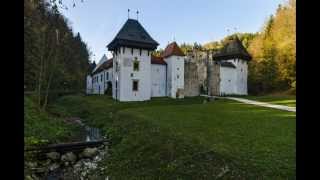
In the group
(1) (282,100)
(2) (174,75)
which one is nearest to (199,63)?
(2) (174,75)

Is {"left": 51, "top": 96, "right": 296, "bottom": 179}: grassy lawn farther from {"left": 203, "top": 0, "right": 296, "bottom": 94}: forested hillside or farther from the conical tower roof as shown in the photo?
the conical tower roof

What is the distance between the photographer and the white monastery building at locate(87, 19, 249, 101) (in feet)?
107

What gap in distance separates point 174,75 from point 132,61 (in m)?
6.30

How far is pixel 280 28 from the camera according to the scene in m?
33.0

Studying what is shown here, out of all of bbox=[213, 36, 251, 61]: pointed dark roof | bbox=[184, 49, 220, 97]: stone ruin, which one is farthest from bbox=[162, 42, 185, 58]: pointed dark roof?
bbox=[213, 36, 251, 61]: pointed dark roof

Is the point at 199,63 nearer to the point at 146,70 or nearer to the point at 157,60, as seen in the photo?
the point at 157,60

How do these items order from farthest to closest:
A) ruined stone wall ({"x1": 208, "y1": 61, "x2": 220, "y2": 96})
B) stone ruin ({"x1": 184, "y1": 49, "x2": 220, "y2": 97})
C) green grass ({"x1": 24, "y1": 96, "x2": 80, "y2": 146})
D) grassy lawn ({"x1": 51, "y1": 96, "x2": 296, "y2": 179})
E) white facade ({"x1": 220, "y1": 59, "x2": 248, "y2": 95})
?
1. white facade ({"x1": 220, "y1": 59, "x2": 248, "y2": 95})
2. ruined stone wall ({"x1": 208, "y1": 61, "x2": 220, "y2": 96})
3. stone ruin ({"x1": 184, "y1": 49, "x2": 220, "y2": 97})
4. green grass ({"x1": 24, "y1": 96, "x2": 80, "y2": 146})
5. grassy lawn ({"x1": 51, "y1": 96, "x2": 296, "y2": 179})

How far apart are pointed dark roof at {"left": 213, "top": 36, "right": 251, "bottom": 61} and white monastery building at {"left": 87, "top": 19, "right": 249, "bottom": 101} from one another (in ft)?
0.44

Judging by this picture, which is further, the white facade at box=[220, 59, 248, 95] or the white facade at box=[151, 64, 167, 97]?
the white facade at box=[220, 59, 248, 95]

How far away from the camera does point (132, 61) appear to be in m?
33.1

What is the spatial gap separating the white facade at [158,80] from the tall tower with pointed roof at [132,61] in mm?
2648
